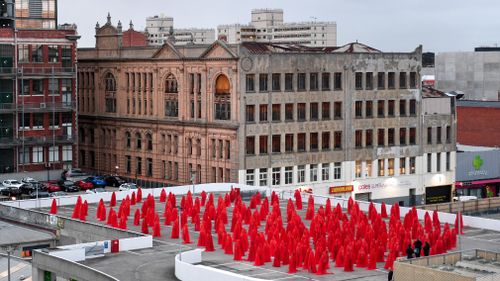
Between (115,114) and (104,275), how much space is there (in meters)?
69.7

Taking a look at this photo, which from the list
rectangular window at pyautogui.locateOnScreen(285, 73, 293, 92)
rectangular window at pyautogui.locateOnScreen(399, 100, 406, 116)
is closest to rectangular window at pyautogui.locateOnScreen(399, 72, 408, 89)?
rectangular window at pyautogui.locateOnScreen(399, 100, 406, 116)

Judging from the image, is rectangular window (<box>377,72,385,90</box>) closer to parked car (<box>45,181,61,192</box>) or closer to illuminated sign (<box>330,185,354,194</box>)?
illuminated sign (<box>330,185,354,194</box>)

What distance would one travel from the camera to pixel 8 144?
350ft

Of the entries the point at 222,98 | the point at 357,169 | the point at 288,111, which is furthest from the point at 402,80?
the point at 222,98

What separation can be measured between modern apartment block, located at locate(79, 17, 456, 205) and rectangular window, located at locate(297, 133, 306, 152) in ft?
0.30

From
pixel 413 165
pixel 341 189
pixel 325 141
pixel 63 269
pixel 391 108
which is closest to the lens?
pixel 63 269

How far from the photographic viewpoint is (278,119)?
102m

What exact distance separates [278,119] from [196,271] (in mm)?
52150

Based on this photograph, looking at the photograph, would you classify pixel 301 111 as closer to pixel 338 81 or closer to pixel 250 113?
pixel 338 81

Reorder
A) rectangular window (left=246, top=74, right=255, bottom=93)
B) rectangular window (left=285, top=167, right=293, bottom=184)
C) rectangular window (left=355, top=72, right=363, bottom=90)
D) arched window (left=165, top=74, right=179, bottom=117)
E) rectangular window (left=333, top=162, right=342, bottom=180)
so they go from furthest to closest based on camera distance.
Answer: arched window (left=165, top=74, right=179, bottom=117) < rectangular window (left=355, top=72, right=363, bottom=90) < rectangular window (left=333, top=162, right=342, bottom=180) < rectangular window (left=285, top=167, right=293, bottom=184) < rectangular window (left=246, top=74, right=255, bottom=93)

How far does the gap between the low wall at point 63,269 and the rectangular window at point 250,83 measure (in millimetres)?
46211

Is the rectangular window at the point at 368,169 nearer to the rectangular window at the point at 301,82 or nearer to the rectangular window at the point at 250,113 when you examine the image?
the rectangular window at the point at 301,82

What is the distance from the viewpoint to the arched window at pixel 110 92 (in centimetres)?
11925

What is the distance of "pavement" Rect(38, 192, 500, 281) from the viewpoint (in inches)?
2071
